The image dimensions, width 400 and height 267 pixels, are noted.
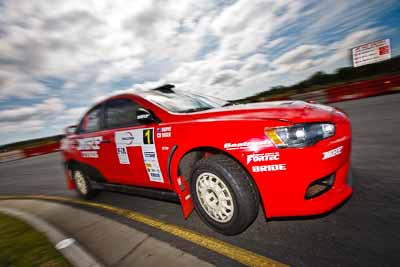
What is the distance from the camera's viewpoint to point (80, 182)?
420 centimetres

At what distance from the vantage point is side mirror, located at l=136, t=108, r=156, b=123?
2.41 metres

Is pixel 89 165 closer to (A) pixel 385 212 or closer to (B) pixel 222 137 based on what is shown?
(B) pixel 222 137

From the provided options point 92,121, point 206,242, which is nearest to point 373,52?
point 92,121

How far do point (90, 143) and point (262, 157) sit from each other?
2.92 metres

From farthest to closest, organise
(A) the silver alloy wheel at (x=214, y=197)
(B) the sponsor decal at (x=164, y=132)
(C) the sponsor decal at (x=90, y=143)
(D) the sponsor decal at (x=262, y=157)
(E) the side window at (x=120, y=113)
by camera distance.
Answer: (C) the sponsor decal at (x=90, y=143), (E) the side window at (x=120, y=113), (B) the sponsor decal at (x=164, y=132), (A) the silver alloy wheel at (x=214, y=197), (D) the sponsor decal at (x=262, y=157)

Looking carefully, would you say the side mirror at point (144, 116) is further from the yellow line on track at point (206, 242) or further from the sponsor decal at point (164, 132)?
the yellow line on track at point (206, 242)

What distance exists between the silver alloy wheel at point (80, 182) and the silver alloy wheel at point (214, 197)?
2868 mm

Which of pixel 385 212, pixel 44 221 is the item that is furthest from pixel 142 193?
pixel 385 212

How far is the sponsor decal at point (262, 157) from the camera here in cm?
169

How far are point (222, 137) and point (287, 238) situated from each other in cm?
106

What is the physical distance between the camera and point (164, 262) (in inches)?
74.3

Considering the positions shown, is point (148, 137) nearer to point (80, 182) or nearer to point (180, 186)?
point (180, 186)

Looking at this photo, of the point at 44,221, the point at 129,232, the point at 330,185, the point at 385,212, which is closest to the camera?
the point at 330,185

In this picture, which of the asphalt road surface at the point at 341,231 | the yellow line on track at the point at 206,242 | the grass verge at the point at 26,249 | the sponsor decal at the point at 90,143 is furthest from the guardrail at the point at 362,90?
the grass verge at the point at 26,249
